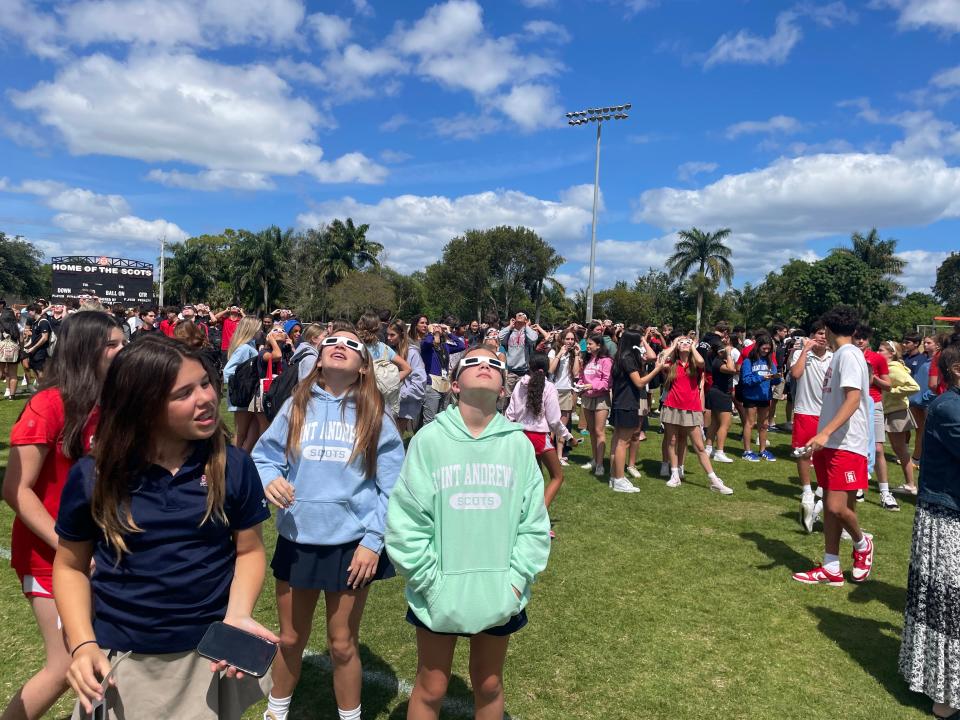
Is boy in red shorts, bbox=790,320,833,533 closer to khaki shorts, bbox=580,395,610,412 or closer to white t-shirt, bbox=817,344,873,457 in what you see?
white t-shirt, bbox=817,344,873,457

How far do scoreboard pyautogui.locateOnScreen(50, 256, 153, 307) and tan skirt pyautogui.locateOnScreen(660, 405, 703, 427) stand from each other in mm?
33372

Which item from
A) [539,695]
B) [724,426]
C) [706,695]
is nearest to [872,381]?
[724,426]

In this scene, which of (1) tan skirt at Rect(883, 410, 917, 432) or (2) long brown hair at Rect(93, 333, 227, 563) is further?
(1) tan skirt at Rect(883, 410, 917, 432)

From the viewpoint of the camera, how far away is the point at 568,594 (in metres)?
4.87

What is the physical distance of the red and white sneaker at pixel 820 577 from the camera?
5094 millimetres

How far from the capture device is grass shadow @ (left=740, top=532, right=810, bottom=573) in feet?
18.2

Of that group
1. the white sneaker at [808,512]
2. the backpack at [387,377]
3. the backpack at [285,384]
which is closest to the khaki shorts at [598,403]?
the white sneaker at [808,512]

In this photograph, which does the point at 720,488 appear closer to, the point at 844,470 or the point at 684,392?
the point at 684,392

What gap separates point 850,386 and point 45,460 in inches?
194

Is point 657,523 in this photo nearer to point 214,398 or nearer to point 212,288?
point 214,398

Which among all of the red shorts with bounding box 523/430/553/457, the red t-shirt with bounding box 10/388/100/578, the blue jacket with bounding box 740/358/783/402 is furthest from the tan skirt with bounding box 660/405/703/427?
the red t-shirt with bounding box 10/388/100/578

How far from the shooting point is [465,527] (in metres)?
2.40

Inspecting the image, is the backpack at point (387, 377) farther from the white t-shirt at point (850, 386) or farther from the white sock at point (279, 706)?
the white t-shirt at point (850, 386)

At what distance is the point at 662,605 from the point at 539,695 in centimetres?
160
